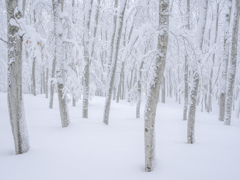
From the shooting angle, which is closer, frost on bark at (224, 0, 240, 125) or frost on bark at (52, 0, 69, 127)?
frost on bark at (52, 0, 69, 127)

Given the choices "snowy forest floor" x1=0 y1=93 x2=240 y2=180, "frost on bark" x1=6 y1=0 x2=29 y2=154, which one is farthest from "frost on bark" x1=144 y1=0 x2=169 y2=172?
"frost on bark" x1=6 y1=0 x2=29 y2=154

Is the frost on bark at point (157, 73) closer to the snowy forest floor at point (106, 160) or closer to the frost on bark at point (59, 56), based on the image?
the snowy forest floor at point (106, 160)

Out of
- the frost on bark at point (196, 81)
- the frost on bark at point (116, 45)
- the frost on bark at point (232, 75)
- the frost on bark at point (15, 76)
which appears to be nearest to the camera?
the frost on bark at point (15, 76)

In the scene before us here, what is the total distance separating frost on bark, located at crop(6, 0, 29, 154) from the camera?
3.18 m

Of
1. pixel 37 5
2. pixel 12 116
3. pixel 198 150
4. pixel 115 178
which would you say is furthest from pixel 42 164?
pixel 37 5

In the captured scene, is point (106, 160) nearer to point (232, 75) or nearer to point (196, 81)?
point (196, 81)

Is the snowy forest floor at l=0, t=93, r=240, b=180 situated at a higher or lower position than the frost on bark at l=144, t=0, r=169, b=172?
lower

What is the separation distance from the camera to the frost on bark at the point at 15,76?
3182mm

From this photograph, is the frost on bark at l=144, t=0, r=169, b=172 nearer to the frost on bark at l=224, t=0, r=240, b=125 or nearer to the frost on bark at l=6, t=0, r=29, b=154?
the frost on bark at l=6, t=0, r=29, b=154

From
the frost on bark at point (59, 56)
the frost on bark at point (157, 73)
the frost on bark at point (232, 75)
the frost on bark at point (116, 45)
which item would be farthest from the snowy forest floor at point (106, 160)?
the frost on bark at point (232, 75)

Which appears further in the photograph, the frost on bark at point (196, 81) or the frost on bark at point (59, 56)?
the frost on bark at point (59, 56)

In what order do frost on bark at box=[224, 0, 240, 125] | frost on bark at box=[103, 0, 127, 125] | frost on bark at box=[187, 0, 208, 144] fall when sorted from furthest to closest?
1. frost on bark at box=[224, 0, 240, 125]
2. frost on bark at box=[103, 0, 127, 125]
3. frost on bark at box=[187, 0, 208, 144]

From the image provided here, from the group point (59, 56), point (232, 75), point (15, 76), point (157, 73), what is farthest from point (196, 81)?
point (15, 76)

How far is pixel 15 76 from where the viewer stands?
3.30 meters
